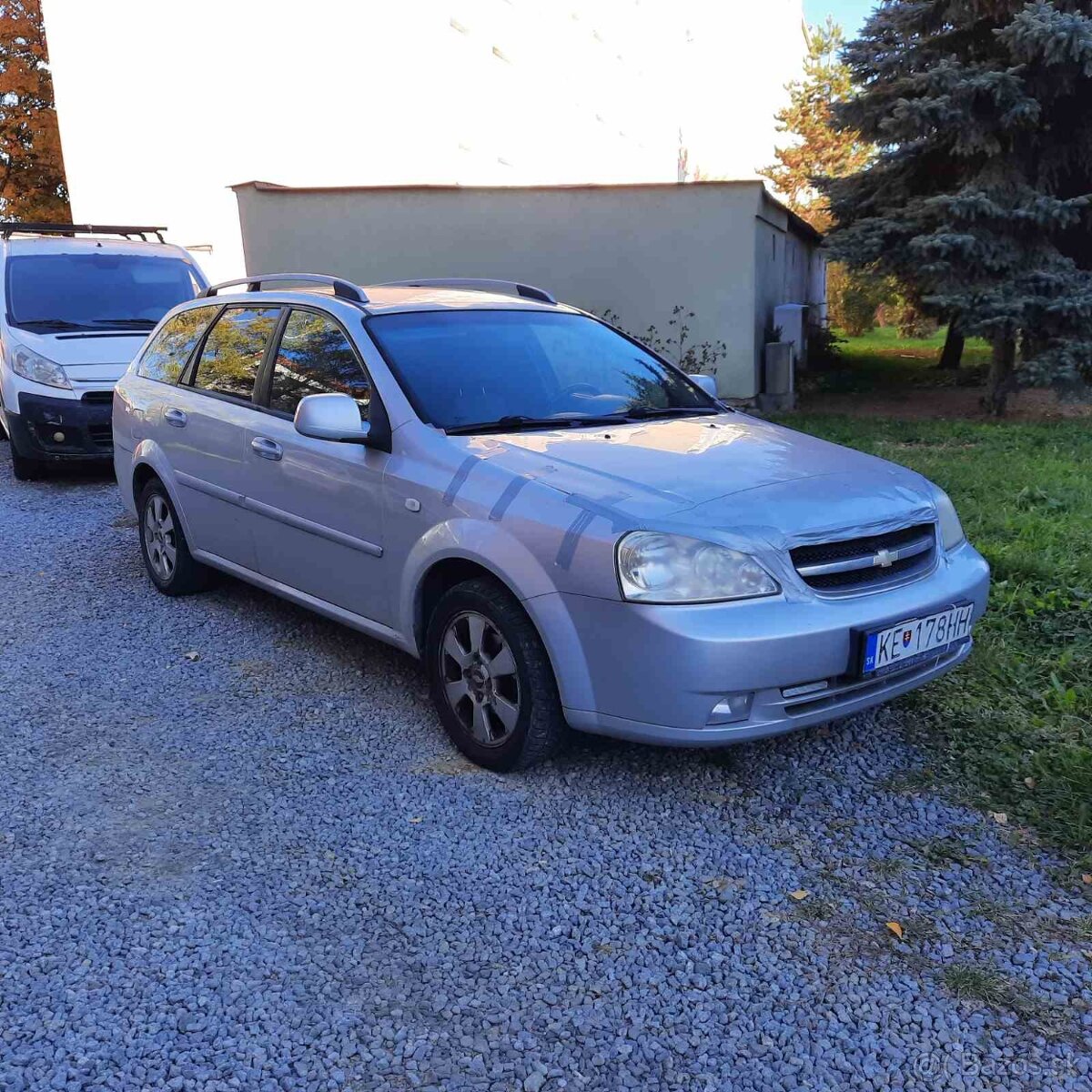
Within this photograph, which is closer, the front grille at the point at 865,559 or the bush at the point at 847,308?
the front grille at the point at 865,559

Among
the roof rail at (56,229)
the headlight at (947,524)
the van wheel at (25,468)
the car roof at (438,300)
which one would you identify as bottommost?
Result: the van wheel at (25,468)

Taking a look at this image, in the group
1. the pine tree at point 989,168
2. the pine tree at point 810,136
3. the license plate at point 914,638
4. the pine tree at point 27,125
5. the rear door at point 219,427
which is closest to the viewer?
the license plate at point 914,638

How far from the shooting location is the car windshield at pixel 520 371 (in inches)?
161

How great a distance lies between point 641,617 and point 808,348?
50.7ft

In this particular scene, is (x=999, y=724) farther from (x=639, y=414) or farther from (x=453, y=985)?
(x=453, y=985)

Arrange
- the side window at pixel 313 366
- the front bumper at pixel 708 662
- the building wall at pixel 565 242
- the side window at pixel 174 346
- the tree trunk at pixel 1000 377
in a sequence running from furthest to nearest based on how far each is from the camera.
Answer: the building wall at pixel 565 242
the tree trunk at pixel 1000 377
the side window at pixel 174 346
the side window at pixel 313 366
the front bumper at pixel 708 662

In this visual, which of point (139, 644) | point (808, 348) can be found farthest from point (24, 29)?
point (139, 644)

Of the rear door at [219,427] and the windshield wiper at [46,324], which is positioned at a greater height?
the windshield wiper at [46,324]

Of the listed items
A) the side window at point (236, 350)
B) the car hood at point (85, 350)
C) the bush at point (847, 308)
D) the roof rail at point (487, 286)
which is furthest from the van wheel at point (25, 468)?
the bush at point (847, 308)

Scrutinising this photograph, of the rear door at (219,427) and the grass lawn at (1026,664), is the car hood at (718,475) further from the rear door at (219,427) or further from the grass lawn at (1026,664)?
the rear door at (219,427)

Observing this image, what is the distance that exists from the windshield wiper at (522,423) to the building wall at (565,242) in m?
7.96

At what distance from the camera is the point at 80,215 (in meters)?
20.0

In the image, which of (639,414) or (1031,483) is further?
(1031,483)

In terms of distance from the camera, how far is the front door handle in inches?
177
